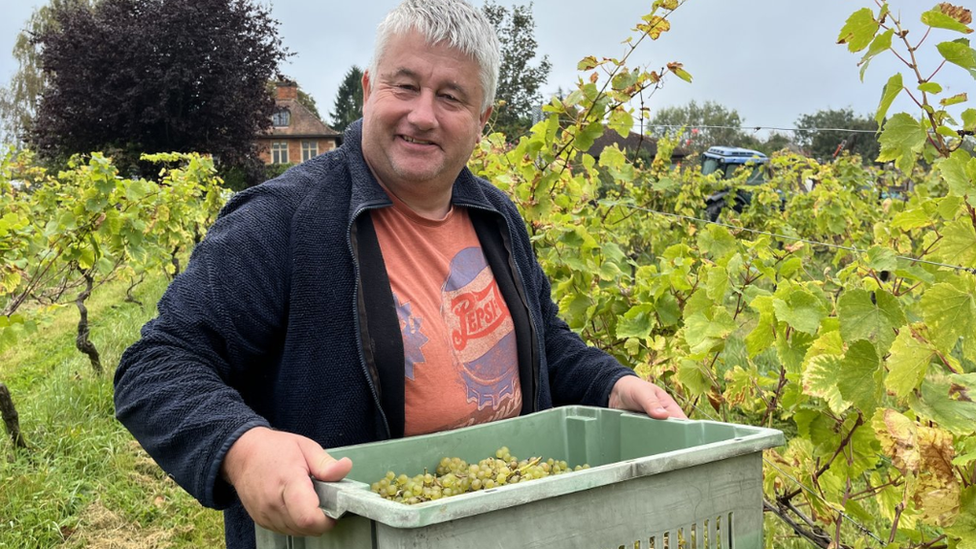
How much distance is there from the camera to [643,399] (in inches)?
59.4

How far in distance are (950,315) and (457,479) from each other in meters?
0.75

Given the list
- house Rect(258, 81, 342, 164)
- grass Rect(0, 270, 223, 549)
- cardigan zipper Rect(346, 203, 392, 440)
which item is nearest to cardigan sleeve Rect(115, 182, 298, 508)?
cardigan zipper Rect(346, 203, 392, 440)

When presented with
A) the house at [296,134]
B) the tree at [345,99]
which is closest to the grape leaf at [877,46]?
the house at [296,134]

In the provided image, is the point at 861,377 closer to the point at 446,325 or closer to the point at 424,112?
the point at 446,325

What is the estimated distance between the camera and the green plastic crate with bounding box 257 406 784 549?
34.6 inches

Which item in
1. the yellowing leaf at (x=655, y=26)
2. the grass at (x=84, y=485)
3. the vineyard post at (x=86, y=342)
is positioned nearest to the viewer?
the yellowing leaf at (x=655, y=26)

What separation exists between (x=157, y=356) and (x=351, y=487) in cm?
47

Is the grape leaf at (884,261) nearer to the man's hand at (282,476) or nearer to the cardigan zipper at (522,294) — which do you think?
the cardigan zipper at (522,294)

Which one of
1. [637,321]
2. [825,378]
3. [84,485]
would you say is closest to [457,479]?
[825,378]

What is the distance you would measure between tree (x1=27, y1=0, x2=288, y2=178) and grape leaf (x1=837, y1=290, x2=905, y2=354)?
2350 centimetres

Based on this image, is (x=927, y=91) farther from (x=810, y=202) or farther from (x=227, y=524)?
(x=810, y=202)

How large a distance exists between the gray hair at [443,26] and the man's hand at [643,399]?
0.67 m

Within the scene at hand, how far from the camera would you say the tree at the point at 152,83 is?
23.0 meters

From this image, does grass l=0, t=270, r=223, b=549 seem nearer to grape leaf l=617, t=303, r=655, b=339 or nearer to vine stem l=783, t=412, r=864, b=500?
grape leaf l=617, t=303, r=655, b=339
